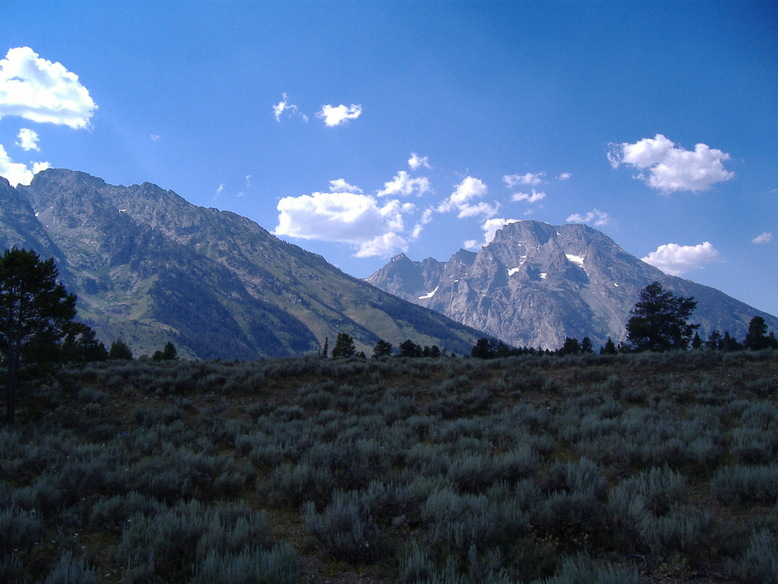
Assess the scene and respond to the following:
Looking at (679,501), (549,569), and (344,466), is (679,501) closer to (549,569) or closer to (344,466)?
(549,569)

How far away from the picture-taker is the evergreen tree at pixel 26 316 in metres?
11.4

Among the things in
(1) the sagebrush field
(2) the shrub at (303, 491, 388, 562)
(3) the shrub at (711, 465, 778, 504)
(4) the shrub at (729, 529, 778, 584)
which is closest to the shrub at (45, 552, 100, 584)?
→ (1) the sagebrush field

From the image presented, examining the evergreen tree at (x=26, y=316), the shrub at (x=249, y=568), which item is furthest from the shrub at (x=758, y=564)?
the evergreen tree at (x=26, y=316)

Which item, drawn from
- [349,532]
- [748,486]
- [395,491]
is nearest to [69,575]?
[349,532]

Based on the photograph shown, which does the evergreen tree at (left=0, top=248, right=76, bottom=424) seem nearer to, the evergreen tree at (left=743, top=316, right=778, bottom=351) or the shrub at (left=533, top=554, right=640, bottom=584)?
the shrub at (left=533, top=554, right=640, bottom=584)

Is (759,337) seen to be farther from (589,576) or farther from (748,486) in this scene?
(589,576)

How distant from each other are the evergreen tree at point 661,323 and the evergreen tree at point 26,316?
42142 mm

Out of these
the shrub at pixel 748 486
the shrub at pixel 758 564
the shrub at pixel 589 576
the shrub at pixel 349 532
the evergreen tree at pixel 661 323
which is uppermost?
the evergreen tree at pixel 661 323

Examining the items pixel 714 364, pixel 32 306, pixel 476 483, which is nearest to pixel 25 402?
pixel 32 306

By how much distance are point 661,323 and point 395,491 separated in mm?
40910

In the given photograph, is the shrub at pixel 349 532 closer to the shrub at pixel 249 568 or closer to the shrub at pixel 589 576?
the shrub at pixel 249 568

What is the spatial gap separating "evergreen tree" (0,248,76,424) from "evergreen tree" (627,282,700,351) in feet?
138

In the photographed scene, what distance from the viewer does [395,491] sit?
6141mm

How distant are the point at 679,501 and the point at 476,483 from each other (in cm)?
277
